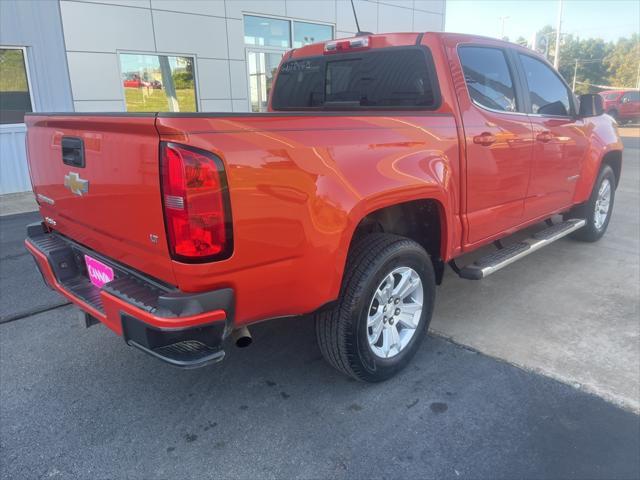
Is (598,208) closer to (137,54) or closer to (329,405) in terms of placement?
(329,405)

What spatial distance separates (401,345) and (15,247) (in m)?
4.80

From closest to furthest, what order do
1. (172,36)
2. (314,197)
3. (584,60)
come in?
(314,197) → (172,36) → (584,60)

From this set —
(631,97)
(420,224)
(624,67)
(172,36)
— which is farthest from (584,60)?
(420,224)

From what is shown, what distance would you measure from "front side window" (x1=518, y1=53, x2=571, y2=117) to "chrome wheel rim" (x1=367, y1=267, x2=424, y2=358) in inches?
81.1

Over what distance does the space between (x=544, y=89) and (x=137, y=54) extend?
24.9 ft

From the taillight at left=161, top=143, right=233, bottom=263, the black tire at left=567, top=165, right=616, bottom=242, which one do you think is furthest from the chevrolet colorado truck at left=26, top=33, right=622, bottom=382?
the black tire at left=567, top=165, right=616, bottom=242

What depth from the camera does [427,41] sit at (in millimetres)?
3309

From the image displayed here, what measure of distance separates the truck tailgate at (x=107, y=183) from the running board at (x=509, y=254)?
82.5 inches

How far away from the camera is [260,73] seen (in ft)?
36.8

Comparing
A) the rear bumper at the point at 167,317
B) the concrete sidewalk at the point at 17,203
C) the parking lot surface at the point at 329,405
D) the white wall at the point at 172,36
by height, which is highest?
the white wall at the point at 172,36

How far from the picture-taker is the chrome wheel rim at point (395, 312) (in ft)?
9.54

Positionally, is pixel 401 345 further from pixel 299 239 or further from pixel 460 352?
pixel 299 239

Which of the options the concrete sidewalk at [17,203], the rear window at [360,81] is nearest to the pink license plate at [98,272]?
the rear window at [360,81]

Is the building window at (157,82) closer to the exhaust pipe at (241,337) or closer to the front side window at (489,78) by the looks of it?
the front side window at (489,78)
